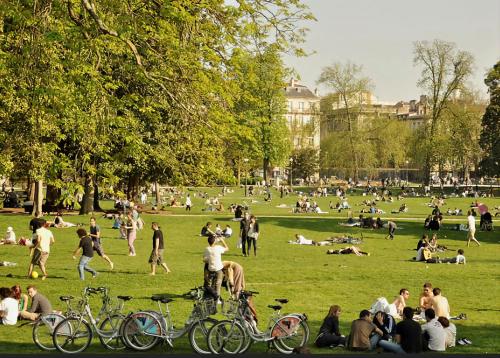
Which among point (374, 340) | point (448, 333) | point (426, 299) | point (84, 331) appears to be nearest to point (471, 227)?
point (426, 299)

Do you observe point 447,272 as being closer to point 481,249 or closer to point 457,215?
point 481,249

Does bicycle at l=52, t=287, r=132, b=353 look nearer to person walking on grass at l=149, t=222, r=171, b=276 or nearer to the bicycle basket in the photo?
the bicycle basket

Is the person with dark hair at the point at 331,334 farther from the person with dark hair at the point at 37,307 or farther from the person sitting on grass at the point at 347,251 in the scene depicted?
the person sitting on grass at the point at 347,251

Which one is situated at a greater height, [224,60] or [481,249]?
[224,60]

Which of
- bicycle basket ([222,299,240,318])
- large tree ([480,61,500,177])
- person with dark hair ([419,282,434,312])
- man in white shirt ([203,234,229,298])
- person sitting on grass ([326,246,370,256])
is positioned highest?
large tree ([480,61,500,177])

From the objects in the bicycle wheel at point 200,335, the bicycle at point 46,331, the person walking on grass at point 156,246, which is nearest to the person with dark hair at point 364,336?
the bicycle wheel at point 200,335

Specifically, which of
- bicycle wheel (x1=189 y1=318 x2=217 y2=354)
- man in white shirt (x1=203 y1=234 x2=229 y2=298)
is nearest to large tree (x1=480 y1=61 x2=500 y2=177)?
man in white shirt (x1=203 y1=234 x2=229 y2=298)

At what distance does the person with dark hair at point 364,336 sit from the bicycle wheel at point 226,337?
2191 millimetres

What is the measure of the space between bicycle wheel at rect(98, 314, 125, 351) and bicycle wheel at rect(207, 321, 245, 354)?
1678 mm

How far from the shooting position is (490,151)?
2832 inches

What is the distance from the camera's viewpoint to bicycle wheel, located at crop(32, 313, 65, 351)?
12.0m

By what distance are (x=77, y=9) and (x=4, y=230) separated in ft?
78.9

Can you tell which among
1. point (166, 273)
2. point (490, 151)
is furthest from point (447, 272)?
point (490, 151)

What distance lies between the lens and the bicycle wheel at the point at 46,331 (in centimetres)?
1202
